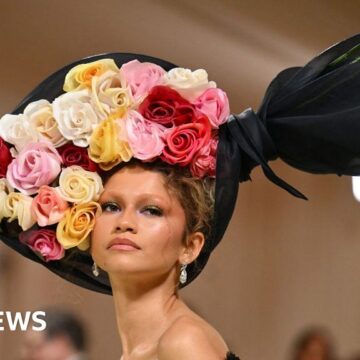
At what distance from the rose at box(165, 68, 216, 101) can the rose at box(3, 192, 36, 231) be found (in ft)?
0.81

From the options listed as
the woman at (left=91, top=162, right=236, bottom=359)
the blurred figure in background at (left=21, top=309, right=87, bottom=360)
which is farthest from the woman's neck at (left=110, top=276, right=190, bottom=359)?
the blurred figure in background at (left=21, top=309, right=87, bottom=360)

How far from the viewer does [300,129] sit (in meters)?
1.32

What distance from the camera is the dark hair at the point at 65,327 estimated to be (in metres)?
1.71

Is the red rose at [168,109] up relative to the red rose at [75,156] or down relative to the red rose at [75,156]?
up

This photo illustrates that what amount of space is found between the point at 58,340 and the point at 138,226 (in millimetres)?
475

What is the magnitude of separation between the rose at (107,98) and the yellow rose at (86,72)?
17mm

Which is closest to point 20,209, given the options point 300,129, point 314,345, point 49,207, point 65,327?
point 49,207

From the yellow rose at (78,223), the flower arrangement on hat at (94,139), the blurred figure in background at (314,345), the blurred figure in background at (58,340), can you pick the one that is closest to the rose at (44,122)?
the flower arrangement on hat at (94,139)

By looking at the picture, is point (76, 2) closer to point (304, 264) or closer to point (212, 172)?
point (304, 264)

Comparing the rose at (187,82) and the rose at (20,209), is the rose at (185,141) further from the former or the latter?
the rose at (20,209)

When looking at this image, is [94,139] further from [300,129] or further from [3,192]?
[300,129]

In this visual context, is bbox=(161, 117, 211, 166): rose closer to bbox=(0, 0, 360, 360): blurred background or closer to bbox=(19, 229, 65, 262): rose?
bbox=(19, 229, 65, 262): rose

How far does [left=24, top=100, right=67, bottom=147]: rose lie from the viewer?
1.38 metres

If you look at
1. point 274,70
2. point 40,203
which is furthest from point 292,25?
point 40,203
